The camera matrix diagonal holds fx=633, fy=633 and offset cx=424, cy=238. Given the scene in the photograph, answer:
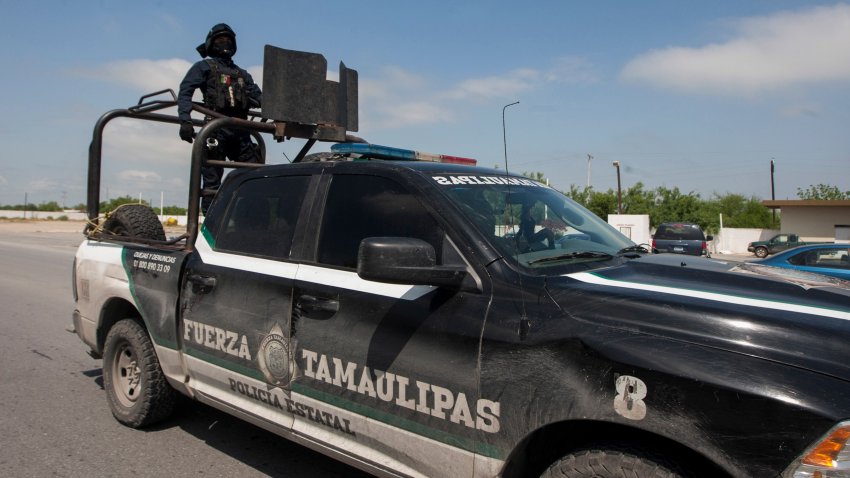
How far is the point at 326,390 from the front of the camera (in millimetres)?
2982

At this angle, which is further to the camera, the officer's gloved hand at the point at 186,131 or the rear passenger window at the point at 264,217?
the officer's gloved hand at the point at 186,131

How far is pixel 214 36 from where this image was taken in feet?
19.3

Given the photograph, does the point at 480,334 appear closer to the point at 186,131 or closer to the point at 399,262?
the point at 399,262

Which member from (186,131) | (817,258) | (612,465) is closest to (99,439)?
(186,131)

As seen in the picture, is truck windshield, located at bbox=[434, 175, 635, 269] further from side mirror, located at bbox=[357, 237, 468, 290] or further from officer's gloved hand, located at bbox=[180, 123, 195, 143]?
officer's gloved hand, located at bbox=[180, 123, 195, 143]

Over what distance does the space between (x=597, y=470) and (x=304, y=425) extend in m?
1.55

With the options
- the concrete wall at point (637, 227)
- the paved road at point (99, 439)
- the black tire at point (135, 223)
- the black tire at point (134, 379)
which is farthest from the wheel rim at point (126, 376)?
the concrete wall at point (637, 227)

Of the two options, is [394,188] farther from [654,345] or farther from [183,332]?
[183,332]

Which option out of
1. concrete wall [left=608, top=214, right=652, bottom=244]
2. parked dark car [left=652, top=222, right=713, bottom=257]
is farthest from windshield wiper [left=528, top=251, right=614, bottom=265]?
parked dark car [left=652, top=222, right=713, bottom=257]

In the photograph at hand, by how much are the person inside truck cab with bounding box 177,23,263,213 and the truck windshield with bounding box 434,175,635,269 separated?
3.03 metres

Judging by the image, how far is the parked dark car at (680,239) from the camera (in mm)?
18734

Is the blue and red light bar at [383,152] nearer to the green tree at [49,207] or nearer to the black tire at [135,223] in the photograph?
the black tire at [135,223]

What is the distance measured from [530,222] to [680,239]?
18.3 m

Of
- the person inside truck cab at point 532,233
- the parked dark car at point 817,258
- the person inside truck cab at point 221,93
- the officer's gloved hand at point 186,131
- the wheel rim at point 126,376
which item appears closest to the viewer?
the person inside truck cab at point 532,233
